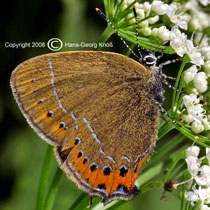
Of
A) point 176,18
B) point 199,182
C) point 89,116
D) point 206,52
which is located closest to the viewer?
point 89,116

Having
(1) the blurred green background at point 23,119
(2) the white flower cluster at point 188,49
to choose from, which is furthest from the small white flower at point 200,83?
(1) the blurred green background at point 23,119

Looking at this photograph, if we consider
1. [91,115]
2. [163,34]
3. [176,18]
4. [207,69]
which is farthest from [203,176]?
Result: [176,18]

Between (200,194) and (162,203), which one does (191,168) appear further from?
(162,203)

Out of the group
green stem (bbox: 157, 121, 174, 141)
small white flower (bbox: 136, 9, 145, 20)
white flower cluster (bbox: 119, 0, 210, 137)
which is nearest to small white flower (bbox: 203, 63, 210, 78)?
white flower cluster (bbox: 119, 0, 210, 137)

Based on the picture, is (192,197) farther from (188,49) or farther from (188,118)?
(188,49)

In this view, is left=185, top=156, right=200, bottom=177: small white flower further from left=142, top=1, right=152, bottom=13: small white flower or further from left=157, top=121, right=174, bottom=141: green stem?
left=142, top=1, right=152, bottom=13: small white flower

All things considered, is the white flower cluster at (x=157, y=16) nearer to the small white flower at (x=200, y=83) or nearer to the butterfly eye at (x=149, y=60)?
the butterfly eye at (x=149, y=60)

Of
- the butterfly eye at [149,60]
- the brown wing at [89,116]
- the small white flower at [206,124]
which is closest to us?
the brown wing at [89,116]
